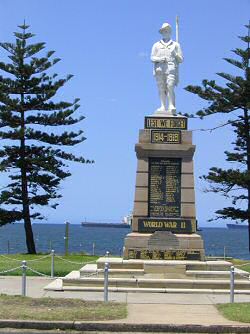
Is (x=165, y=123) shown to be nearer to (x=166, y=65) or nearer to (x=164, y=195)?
(x=166, y=65)

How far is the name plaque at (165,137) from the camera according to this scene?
18203 millimetres

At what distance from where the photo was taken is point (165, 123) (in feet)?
60.3

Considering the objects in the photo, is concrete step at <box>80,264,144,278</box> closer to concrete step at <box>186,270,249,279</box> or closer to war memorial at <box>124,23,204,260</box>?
war memorial at <box>124,23,204,260</box>

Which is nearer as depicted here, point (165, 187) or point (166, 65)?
point (165, 187)

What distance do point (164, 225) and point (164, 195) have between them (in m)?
0.85

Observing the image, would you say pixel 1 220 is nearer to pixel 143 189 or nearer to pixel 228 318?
pixel 143 189

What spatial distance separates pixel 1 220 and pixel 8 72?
7.40 meters

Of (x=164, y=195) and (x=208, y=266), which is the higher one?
(x=164, y=195)

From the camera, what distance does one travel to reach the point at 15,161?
106ft

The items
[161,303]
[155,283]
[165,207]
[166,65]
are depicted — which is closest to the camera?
[161,303]

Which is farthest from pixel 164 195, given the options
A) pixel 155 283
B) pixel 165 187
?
pixel 155 283

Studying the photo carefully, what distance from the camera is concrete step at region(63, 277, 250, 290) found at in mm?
15508

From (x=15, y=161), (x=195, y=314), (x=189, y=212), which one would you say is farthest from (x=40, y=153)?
(x=195, y=314)

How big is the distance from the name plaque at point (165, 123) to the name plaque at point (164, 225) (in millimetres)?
2607
